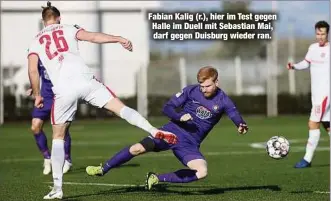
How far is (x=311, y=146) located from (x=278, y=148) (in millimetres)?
4354

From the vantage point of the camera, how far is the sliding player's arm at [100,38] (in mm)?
9492

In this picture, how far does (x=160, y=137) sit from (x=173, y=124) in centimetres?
111

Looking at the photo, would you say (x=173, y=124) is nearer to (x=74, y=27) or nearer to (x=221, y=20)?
(x=74, y=27)

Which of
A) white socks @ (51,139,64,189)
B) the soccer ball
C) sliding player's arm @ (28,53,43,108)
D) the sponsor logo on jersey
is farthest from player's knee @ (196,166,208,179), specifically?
sliding player's arm @ (28,53,43,108)

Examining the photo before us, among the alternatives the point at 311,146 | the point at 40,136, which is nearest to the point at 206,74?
the point at 40,136

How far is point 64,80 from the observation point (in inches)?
381

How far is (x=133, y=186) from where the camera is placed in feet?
36.9

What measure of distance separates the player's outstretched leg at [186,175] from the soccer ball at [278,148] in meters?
0.78

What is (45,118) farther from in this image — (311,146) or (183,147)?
(311,146)

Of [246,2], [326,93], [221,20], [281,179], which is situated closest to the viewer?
[281,179]

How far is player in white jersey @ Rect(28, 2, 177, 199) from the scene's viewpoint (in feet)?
31.8

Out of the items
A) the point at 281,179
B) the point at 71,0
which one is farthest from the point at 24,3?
the point at 281,179

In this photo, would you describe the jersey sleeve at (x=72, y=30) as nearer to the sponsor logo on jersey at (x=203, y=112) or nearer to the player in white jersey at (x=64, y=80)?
the player in white jersey at (x=64, y=80)

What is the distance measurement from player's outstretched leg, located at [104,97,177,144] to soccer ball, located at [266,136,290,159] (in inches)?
52.2
